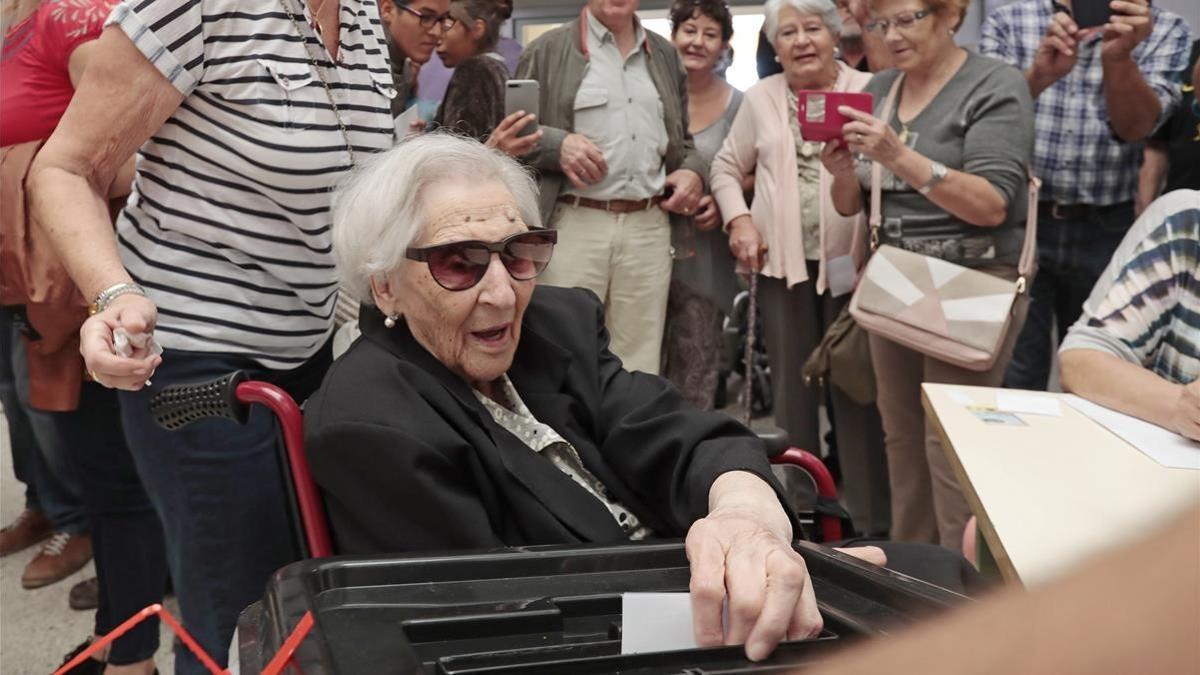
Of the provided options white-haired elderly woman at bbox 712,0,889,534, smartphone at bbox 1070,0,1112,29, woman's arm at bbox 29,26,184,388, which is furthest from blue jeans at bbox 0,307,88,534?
smartphone at bbox 1070,0,1112,29

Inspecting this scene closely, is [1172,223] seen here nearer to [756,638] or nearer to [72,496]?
[756,638]

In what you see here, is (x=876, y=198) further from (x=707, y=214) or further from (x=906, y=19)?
(x=707, y=214)

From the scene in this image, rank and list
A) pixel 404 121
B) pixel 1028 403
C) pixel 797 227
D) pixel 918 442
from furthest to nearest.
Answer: pixel 797 227, pixel 918 442, pixel 404 121, pixel 1028 403

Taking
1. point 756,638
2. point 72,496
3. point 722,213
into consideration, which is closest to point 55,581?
point 72,496

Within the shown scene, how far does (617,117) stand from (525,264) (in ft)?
5.95

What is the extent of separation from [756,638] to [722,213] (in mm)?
2863

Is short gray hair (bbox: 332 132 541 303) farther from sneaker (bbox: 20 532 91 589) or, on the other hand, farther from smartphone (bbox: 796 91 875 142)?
sneaker (bbox: 20 532 91 589)

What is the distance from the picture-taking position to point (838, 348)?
139 inches

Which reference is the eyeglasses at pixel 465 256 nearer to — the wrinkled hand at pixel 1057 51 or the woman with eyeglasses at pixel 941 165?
the woman with eyeglasses at pixel 941 165

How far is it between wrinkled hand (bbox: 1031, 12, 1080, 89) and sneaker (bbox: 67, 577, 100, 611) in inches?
122

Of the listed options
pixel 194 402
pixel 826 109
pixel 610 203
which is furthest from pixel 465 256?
pixel 610 203

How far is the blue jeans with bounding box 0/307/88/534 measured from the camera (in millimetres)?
2963

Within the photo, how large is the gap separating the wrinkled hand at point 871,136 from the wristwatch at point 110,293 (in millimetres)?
1898

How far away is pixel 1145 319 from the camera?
91.6 inches
